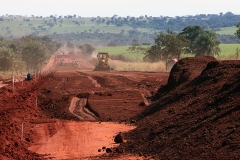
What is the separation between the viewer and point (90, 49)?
141m

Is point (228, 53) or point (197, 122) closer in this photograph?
point (197, 122)

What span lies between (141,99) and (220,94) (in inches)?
529

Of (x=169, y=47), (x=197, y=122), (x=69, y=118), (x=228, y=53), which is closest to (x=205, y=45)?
(x=169, y=47)

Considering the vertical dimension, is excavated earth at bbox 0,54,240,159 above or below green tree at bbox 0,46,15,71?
above

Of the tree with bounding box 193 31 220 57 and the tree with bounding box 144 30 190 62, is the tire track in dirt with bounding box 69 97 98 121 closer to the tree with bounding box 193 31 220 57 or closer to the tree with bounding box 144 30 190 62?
the tree with bounding box 144 30 190 62

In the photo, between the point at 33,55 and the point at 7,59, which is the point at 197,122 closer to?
the point at 7,59

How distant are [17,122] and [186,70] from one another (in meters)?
12.8

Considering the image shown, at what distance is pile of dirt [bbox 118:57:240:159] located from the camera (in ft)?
47.2

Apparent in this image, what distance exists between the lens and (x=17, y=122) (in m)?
22.5

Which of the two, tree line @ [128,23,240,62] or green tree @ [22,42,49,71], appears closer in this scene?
tree line @ [128,23,240,62]

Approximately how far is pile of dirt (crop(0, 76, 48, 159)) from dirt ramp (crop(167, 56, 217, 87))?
818cm

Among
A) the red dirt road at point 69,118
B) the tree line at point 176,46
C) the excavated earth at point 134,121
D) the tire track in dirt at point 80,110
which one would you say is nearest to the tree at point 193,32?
the tree line at point 176,46

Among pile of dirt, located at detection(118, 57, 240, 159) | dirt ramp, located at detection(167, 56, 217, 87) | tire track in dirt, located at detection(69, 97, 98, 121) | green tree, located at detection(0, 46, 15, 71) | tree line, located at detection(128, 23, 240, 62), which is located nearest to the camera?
pile of dirt, located at detection(118, 57, 240, 159)

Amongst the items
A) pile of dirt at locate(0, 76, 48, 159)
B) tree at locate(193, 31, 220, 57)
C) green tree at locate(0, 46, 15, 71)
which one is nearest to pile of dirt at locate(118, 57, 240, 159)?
pile of dirt at locate(0, 76, 48, 159)
